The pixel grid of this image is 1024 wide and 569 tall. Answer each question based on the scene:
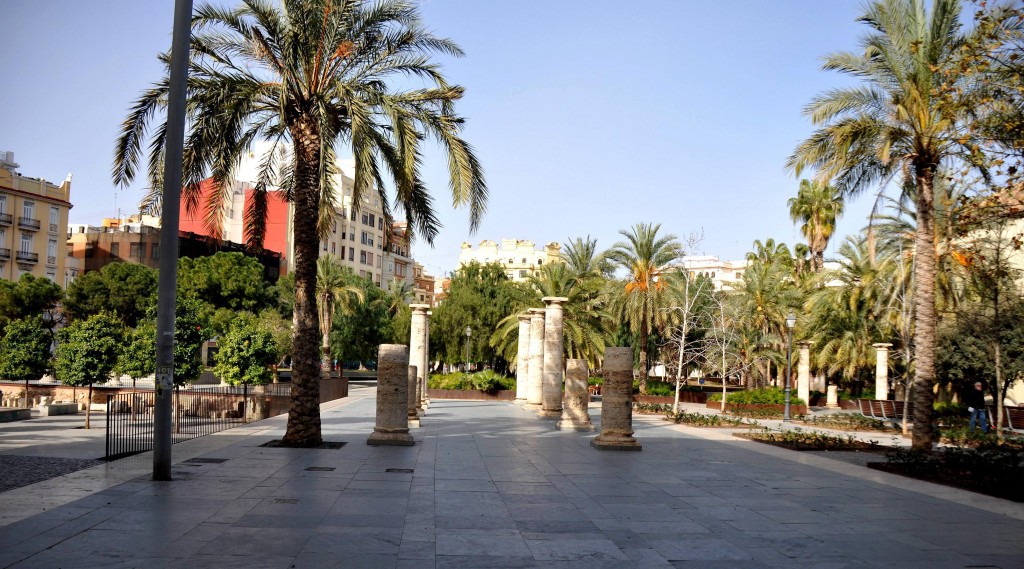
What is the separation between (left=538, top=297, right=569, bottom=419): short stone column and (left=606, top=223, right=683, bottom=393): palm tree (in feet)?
46.0

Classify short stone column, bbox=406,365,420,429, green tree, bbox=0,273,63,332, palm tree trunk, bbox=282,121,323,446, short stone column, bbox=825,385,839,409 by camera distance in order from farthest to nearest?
1. green tree, bbox=0,273,63,332
2. short stone column, bbox=825,385,839,409
3. short stone column, bbox=406,365,420,429
4. palm tree trunk, bbox=282,121,323,446

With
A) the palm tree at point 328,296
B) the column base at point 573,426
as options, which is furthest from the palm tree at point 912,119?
the palm tree at point 328,296

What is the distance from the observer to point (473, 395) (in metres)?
37.2

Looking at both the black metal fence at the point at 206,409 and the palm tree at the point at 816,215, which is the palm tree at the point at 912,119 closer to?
the black metal fence at the point at 206,409

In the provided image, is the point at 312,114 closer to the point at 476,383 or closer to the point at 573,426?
the point at 573,426

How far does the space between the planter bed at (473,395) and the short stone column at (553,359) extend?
12046 mm

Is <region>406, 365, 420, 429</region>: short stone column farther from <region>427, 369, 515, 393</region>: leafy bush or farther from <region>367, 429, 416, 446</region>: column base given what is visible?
<region>427, 369, 515, 393</region>: leafy bush

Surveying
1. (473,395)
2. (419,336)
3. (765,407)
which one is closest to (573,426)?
(419,336)

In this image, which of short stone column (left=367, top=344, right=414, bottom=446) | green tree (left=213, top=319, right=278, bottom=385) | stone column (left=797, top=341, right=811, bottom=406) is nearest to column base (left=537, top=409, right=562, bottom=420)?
green tree (left=213, top=319, right=278, bottom=385)

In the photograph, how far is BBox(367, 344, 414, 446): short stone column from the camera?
15.7 metres

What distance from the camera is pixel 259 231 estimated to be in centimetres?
1733

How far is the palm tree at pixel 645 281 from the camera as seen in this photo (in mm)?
37906

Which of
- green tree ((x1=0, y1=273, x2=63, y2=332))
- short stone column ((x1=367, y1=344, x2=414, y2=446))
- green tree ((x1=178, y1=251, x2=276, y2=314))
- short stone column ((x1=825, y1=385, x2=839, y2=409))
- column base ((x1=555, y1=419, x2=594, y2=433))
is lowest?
short stone column ((x1=825, y1=385, x2=839, y2=409))

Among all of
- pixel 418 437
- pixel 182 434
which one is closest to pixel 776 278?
pixel 418 437
